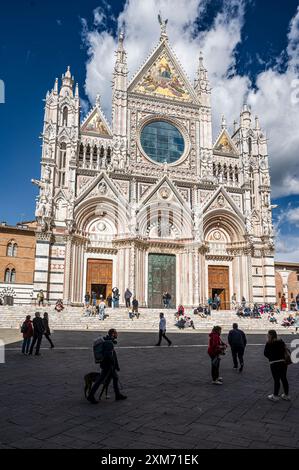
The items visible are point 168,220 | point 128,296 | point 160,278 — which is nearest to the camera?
point 128,296

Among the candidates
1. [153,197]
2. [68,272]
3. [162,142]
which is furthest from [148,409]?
[162,142]

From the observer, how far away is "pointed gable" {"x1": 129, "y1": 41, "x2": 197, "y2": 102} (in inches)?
1254

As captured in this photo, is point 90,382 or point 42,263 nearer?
point 90,382

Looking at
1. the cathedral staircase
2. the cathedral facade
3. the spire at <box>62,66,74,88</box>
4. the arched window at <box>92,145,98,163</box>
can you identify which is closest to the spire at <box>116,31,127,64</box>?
the cathedral facade

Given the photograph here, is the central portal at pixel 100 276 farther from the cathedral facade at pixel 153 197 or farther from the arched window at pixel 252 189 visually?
the arched window at pixel 252 189

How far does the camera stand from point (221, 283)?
29.7m

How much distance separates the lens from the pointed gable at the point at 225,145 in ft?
107

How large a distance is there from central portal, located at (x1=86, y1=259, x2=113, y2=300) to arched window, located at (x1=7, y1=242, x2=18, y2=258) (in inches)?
334

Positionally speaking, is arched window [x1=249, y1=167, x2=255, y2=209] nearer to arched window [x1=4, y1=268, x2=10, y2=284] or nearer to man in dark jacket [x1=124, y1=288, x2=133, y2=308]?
man in dark jacket [x1=124, y1=288, x2=133, y2=308]

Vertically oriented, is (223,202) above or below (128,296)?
above

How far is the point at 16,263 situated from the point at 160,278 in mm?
12996

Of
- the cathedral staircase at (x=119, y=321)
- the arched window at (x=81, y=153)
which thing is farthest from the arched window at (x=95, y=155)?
the cathedral staircase at (x=119, y=321)

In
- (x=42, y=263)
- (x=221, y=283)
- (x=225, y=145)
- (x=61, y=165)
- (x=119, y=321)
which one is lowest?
(x=119, y=321)

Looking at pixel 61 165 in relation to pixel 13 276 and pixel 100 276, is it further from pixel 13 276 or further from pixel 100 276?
pixel 13 276
